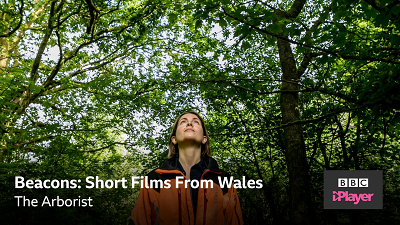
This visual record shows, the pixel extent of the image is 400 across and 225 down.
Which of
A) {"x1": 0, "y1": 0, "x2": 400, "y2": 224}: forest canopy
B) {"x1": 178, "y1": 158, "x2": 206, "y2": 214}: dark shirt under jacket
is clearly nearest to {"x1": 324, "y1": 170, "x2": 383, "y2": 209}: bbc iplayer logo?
{"x1": 0, "y1": 0, "x2": 400, "y2": 224}: forest canopy

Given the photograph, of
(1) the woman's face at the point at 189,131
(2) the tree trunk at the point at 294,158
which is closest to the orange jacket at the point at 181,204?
(1) the woman's face at the point at 189,131

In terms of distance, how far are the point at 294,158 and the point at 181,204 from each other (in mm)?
3393

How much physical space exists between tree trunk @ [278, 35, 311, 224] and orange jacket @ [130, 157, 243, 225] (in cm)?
265

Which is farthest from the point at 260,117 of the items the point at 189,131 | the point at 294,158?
the point at 189,131

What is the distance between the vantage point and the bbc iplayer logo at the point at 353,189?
14.9 feet

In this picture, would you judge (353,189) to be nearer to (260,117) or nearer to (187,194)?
(260,117)

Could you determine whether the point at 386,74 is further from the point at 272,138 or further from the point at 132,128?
the point at 132,128

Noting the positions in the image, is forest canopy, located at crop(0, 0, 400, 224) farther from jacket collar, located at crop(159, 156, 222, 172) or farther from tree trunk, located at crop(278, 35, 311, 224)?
jacket collar, located at crop(159, 156, 222, 172)

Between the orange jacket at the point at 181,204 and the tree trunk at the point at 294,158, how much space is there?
8.70 feet

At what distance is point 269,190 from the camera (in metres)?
5.70

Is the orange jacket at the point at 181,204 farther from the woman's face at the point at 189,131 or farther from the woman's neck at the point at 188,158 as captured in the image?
the woman's face at the point at 189,131

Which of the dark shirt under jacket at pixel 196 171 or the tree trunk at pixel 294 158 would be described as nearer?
the dark shirt under jacket at pixel 196 171

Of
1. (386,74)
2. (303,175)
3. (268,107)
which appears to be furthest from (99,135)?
(386,74)

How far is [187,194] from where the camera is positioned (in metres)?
1.85
